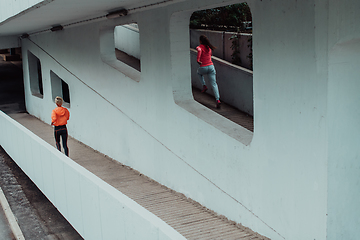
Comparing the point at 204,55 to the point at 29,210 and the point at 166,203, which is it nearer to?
the point at 166,203

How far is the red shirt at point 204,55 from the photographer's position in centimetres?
909

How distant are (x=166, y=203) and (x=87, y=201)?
238cm

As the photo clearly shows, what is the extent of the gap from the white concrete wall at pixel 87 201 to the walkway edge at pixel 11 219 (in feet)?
2.60

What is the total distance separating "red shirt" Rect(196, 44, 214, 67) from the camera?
9.09 metres

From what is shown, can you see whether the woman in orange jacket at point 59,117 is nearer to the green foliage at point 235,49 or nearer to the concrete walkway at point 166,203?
the concrete walkway at point 166,203

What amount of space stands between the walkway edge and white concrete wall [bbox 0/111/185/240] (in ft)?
2.60

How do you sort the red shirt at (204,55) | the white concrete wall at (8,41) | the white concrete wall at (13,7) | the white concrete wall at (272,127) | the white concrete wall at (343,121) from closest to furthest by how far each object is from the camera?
the white concrete wall at (343,121) < the white concrete wall at (272,127) < the white concrete wall at (13,7) < the red shirt at (204,55) < the white concrete wall at (8,41)

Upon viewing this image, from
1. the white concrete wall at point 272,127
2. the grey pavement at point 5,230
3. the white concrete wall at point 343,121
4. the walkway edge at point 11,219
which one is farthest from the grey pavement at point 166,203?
the white concrete wall at point 343,121

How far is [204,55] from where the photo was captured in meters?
9.36

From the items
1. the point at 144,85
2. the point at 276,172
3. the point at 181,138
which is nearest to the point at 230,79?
the point at 144,85

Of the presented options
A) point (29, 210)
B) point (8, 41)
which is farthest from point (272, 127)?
point (8, 41)

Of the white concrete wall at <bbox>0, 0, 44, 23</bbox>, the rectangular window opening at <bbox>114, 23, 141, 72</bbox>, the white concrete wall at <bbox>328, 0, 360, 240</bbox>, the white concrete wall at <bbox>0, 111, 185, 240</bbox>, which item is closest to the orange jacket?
the white concrete wall at <bbox>0, 111, 185, 240</bbox>

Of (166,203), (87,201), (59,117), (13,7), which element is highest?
(13,7)

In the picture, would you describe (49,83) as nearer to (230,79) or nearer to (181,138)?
(230,79)
